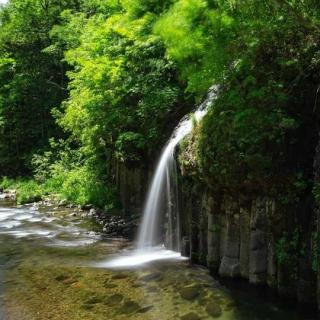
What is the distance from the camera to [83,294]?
10672 mm

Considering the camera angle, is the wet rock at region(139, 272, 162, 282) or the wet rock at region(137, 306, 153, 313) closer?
the wet rock at region(137, 306, 153, 313)

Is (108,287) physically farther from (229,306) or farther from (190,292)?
(229,306)

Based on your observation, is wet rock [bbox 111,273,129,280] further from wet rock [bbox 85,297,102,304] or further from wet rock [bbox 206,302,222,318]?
wet rock [bbox 206,302,222,318]

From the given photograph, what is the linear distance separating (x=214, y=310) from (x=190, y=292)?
1130 mm

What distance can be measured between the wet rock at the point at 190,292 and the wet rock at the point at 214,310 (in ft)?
1.87

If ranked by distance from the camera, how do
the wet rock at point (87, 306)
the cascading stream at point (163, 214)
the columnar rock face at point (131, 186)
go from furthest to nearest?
the columnar rock face at point (131, 186)
the cascading stream at point (163, 214)
the wet rock at point (87, 306)

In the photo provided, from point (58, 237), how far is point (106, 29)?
8.30 metres

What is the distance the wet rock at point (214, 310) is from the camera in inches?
364

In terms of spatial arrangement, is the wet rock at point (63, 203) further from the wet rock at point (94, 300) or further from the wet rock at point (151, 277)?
the wet rock at point (94, 300)

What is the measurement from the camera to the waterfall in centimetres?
1420

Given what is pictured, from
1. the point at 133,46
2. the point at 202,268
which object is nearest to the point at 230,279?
the point at 202,268

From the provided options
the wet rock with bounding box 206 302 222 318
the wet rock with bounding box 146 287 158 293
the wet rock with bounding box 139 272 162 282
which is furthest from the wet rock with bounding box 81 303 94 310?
the wet rock with bounding box 206 302 222 318

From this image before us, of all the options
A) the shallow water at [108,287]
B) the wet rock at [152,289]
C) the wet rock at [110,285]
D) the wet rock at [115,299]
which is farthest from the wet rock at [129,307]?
the wet rock at [110,285]

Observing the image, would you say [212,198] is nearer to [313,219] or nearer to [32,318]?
[313,219]
